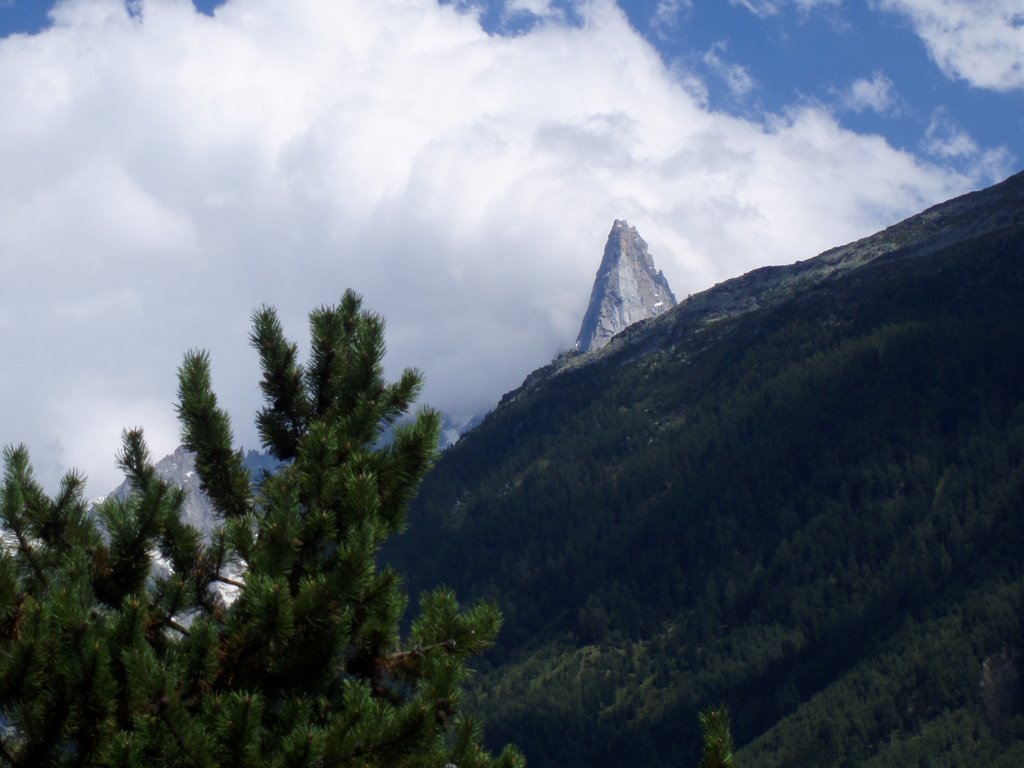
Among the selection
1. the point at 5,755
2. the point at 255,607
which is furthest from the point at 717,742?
the point at 5,755

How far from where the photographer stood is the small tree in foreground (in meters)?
12.2

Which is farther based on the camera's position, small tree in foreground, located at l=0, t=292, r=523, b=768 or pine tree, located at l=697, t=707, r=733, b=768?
pine tree, located at l=697, t=707, r=733, b=768

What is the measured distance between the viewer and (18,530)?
14.5m

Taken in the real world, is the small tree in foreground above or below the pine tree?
above

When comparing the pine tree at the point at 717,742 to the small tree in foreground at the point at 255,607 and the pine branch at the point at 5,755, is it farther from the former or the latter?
the pine branch at the point at 5,755

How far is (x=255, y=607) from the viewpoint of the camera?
1282cm

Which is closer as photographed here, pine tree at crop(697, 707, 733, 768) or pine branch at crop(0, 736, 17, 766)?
pine branch at crop(0, 736, 17, 766)

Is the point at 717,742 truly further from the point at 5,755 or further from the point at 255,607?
the point at 5,755

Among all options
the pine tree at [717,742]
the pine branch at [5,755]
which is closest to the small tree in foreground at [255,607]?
the pine branch at [5,755]

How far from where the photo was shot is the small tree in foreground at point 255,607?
12172 millimetres

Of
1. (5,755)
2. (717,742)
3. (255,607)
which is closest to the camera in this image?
(5,755)

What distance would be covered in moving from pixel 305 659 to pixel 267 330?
194 inches

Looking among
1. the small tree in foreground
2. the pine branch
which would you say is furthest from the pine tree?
the pine branch

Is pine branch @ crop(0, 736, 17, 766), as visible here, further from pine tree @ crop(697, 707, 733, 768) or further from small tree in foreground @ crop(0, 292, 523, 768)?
pine tree @ crop(697, 707, 733, 768)
